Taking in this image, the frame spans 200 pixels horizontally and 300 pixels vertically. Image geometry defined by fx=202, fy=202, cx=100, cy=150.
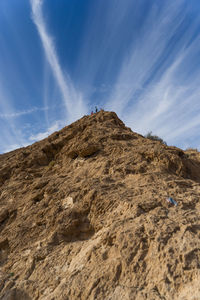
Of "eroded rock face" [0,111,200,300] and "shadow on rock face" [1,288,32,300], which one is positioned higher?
"eroded rock face" [0,111,200,300]

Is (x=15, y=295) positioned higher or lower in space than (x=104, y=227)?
lower

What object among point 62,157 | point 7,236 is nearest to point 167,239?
point 7,236

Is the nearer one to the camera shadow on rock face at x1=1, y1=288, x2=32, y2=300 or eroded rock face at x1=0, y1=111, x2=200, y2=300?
eroded rock face at x1=0, y1=111, x2=200, y2=300

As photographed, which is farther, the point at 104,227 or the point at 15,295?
the point at 104,227

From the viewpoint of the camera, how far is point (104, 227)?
4273 millimetres

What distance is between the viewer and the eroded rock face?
313 centimetres

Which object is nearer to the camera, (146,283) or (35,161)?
(146,283)

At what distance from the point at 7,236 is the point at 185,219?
4.23 m

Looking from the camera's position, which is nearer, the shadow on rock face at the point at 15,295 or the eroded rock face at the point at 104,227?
the eroded rock face at the point at 104,227

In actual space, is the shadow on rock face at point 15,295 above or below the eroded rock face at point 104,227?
below

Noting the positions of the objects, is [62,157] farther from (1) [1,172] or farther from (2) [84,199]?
(2) [84,199]

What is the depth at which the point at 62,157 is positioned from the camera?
8.27m

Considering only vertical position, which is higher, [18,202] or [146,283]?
[18,202]

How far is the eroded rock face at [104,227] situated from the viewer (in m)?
3.13
